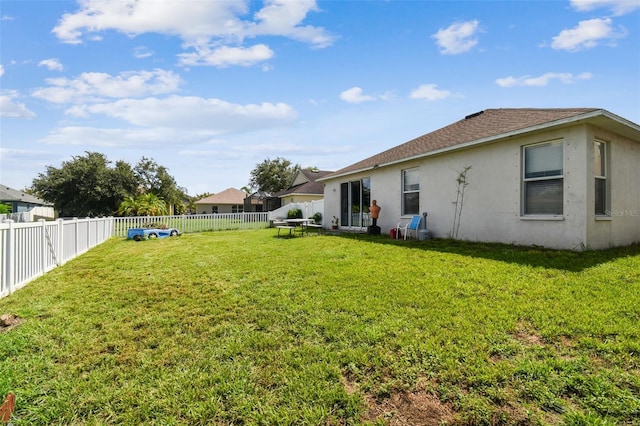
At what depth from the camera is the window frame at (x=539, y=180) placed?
7281mm

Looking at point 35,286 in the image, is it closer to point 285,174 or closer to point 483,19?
point 483,19

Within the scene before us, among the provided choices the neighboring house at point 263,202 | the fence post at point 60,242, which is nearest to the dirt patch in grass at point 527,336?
the fence post at point 60,242

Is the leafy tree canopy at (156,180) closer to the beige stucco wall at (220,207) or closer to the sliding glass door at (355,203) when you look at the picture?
the beige stucco wall at (220,207)

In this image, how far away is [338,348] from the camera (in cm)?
295

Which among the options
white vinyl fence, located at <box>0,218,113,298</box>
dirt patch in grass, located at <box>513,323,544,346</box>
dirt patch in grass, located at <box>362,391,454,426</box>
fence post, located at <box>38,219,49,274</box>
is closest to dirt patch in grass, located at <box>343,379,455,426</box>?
dirt patch in grass, located at <box>362,391,454,426</box>

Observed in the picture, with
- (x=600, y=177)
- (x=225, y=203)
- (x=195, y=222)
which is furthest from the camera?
(x=225, y=203)

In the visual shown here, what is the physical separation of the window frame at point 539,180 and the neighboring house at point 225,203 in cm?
4183

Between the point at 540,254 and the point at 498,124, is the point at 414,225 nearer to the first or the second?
the point at 498,124

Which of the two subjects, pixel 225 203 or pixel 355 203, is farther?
pixel 225 203

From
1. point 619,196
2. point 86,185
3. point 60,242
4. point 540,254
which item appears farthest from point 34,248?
point 86,185

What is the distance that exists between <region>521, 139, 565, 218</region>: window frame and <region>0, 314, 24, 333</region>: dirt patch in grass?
32.0 feet

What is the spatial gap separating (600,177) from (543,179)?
130 cm

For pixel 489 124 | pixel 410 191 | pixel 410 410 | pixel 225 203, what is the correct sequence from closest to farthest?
pixel 410 410
pixel 489 124
pixel 410 191
pixel 225 203

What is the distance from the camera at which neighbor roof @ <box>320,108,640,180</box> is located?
6777 millimetres
